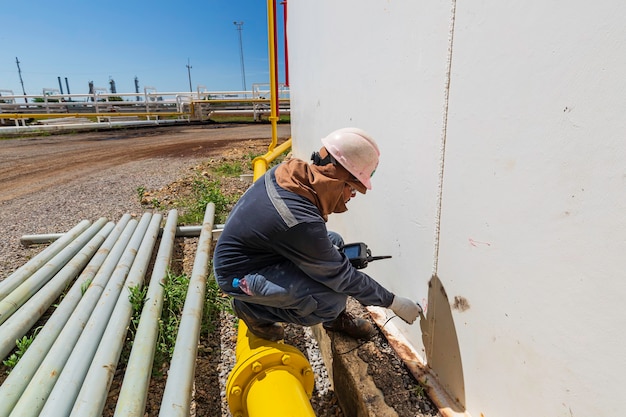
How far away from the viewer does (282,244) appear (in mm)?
1729

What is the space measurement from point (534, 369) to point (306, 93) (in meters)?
4.39

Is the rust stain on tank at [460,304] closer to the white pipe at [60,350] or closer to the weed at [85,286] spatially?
the white pipe at [60,350]

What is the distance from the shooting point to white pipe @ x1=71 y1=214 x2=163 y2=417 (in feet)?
5.63

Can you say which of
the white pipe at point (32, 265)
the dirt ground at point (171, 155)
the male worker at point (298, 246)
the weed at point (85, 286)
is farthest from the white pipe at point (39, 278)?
the male worker at point (298, 246)

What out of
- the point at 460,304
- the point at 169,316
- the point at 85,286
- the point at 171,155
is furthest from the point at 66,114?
the point at 460,304

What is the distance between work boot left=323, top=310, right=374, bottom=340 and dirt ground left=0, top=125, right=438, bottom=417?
2.5 inches

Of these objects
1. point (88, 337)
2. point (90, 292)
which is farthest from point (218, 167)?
point (88, 337)

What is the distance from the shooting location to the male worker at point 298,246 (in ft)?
5.51

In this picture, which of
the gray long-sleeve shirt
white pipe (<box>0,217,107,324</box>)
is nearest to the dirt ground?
the gray long-sleeve shirt

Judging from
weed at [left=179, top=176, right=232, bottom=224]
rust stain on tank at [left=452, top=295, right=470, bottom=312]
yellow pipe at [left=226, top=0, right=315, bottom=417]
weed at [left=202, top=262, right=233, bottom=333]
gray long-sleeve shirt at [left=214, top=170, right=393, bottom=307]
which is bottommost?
weed at [left=202, top=262, right=233, bottom=333]

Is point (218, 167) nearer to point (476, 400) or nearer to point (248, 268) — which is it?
point (248, 268)

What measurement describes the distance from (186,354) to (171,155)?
336 inches

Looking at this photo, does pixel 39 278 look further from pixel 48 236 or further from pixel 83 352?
pixel 48 236

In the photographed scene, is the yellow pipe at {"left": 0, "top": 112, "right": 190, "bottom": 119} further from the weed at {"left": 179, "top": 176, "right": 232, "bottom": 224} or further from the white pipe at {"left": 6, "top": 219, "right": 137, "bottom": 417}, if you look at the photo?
the white pipe at {"left": 6, "top": 219, "right": 137, "bottom": 417}
